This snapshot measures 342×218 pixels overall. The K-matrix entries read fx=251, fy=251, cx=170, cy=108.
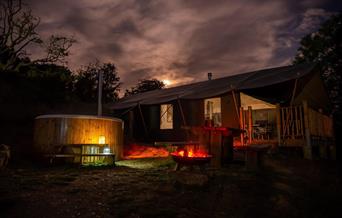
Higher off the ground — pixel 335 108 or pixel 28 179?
pixel 335 108

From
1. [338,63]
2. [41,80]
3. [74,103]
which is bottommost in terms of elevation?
[74,103]

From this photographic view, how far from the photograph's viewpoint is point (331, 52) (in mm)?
20906

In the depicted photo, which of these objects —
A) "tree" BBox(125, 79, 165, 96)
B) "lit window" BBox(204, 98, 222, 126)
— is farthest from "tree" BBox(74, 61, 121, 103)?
"lit window" BBox(204, 98, 222, 126)

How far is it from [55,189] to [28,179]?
1.43 m

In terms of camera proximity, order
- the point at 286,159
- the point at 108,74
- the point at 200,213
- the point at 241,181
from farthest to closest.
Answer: the point at 108,74 < the point at 286,159 < the point at 241,181 < the point at 200,213

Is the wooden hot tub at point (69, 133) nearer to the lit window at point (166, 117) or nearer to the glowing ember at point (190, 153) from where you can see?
the glowing ember at point (190, 153)

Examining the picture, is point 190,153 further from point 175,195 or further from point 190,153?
point 175,195

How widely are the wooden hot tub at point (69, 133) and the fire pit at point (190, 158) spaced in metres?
3.93

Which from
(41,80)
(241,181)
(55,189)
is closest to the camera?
(55,189)

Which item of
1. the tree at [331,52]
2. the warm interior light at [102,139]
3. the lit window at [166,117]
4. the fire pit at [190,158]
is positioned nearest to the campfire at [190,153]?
the fire pit at [190,158]

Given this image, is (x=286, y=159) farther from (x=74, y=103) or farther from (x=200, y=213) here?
(x=74, y=103)

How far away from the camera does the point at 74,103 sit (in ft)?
64.8

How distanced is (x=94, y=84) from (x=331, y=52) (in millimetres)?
24022

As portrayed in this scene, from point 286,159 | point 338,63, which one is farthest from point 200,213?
point 338,63
